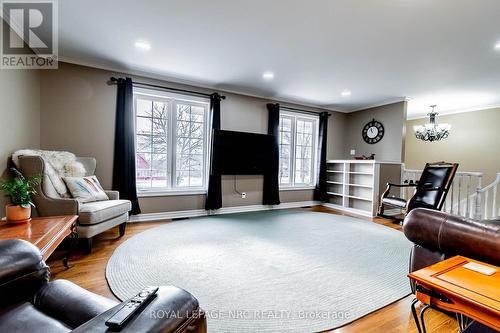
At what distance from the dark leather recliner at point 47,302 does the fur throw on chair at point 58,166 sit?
2.02 m

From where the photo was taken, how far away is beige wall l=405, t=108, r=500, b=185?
526 centimetres

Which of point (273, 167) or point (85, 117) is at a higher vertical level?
point (85, 117)

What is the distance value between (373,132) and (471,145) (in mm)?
2379

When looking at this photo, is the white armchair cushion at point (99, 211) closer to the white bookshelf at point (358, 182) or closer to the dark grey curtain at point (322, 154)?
the dark grey curtain at point (322, 154)

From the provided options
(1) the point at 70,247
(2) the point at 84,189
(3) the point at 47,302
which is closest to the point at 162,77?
(2) the point at 84,189

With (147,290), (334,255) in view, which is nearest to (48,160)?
(147,290)

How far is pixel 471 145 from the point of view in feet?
18.5

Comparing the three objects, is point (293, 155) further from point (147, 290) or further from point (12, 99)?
point (147, 290)

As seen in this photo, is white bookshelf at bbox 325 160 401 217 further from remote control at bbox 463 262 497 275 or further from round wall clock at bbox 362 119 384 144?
remote control at bbox 463 262 497 275

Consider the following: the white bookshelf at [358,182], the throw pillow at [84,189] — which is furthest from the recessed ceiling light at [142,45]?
the white bookshelf at [358,182]

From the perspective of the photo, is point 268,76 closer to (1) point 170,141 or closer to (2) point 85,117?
(1) point 170,141

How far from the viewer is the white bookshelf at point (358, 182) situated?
4.81m

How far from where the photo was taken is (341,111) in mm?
Answer: 6207

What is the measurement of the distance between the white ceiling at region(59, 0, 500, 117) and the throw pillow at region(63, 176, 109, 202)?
1711mm
